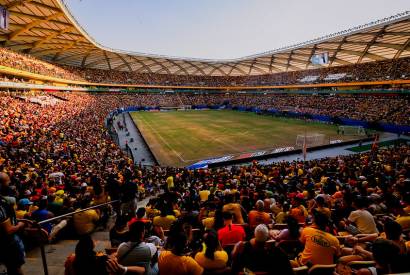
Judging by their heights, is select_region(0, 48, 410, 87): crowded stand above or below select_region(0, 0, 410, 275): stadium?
above

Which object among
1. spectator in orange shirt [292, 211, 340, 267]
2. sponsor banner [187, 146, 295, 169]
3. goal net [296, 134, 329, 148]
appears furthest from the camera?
goal net [296, 134, 329, 148]

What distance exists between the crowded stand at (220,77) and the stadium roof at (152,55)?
69.9 inches

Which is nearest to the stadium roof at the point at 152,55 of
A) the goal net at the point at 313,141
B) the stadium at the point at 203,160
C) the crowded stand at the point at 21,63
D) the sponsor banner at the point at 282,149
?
the stadium at the point at 203,160

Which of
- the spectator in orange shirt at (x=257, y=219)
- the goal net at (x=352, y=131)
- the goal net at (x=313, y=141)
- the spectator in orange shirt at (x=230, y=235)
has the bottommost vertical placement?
the goal net at (x=313, y=141)

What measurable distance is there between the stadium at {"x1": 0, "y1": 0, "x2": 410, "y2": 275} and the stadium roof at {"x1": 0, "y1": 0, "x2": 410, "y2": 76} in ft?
1.17

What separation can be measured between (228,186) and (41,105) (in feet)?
116

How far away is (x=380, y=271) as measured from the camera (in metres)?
2.88

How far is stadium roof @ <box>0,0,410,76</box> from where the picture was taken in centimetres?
3182

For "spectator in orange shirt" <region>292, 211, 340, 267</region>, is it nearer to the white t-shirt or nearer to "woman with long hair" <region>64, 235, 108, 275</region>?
the white t-shirt

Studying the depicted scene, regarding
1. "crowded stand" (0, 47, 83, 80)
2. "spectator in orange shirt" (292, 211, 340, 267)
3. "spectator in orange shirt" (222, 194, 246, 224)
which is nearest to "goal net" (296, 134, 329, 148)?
"spectator in orange shirt" (222, 194, 246, 224)

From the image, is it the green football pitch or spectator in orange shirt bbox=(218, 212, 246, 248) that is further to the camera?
the green football pitch

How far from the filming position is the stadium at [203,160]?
3559 millimetres

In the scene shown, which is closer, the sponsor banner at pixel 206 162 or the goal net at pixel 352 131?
the sponsor banner at pixel 206 162

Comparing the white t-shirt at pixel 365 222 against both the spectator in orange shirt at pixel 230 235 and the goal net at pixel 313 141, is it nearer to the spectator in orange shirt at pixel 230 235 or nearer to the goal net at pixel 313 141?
the spectator in orange shirt at pixel 230 235
